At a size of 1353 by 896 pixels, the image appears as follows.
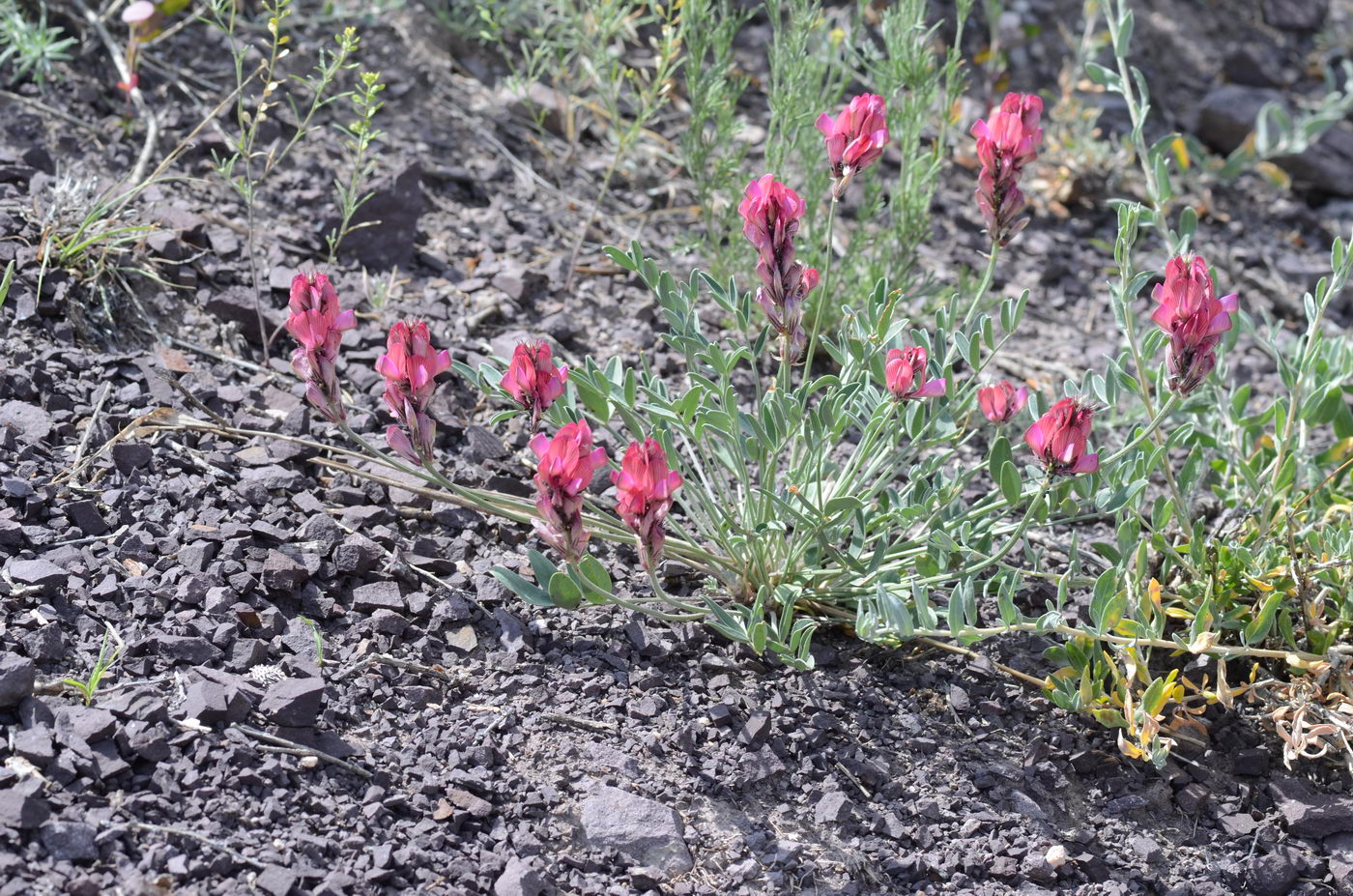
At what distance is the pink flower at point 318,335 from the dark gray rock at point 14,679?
0.67 meters

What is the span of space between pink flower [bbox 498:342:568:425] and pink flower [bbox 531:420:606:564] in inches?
6.8

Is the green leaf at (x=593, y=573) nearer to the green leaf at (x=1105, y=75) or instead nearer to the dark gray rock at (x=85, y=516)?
the dark gray rock at (x=85, y=516)

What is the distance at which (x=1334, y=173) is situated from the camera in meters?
5.43

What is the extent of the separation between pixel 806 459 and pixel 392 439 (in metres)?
0.91

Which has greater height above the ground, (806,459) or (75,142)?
(75,142)

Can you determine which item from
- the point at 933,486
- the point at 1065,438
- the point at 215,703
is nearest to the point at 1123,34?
the point at 933,486

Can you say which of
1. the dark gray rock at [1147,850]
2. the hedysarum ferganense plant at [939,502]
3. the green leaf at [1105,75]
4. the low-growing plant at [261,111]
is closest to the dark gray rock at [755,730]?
the hedysarum ferganense plant at [939,502]

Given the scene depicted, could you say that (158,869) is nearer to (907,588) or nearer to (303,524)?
(303,524)

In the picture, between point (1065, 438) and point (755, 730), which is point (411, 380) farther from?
point (1065, 438)

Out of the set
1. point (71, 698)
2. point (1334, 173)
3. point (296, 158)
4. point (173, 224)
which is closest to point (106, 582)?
point (71, 698)

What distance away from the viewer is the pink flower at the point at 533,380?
238 centimetres

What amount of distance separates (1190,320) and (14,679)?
219cm

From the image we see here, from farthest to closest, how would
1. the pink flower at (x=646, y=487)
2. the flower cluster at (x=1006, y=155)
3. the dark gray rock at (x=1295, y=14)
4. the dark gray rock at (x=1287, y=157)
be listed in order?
the dark gray rock at (x=1295, y=14) → the dark gray rock at (x=1287, y=157) → the flower cluster at (x=1006, y=155) → the pink flower at (x=646, y=487)

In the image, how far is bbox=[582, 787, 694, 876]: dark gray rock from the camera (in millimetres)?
2387
